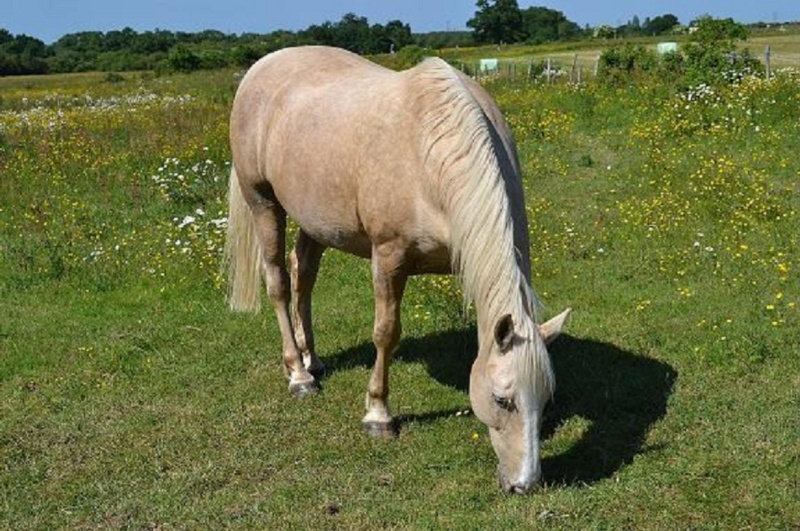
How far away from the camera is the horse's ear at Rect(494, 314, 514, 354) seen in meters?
4.34

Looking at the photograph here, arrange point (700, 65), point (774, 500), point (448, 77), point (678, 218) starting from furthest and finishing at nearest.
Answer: point (700, 65) → point (678, 218) → point (448, 77) → point (774, 500)

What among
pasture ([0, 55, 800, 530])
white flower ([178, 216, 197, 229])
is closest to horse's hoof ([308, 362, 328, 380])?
pasture ([0, 55, 800, 530])

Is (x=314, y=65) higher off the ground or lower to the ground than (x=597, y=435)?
higher

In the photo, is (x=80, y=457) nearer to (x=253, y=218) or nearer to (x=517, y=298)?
(x=253, y=218)

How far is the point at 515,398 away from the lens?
440 centimetres

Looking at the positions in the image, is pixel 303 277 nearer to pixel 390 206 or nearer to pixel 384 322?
pixel 384 322

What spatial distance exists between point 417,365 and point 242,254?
167cm

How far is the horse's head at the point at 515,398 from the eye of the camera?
4379 millimetres

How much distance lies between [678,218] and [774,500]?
553 centimetres

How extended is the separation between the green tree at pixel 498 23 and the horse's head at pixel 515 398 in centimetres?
8880

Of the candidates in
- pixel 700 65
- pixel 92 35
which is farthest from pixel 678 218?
pixel 92 35

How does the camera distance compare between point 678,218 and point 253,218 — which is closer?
point 253,218

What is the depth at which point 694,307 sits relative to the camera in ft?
24.3

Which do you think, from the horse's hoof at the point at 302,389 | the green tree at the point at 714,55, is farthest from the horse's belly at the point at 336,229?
the green tree at the point at 714,55
